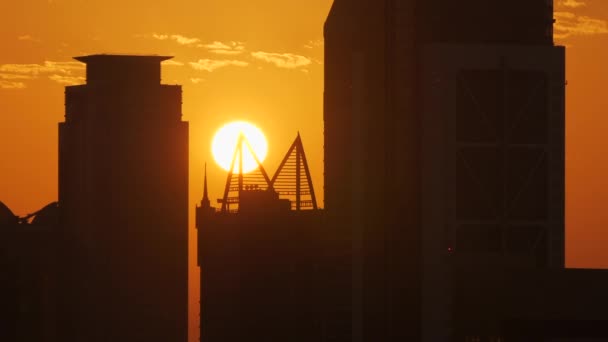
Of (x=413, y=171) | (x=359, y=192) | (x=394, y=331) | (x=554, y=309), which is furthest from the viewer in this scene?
(x=359, y=192)

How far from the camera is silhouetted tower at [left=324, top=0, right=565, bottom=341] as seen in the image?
421 ft

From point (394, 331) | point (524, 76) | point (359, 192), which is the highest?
point (524, 76)

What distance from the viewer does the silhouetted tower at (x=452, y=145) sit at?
5049 inches

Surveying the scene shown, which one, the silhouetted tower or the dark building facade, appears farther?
the silhouetted tower

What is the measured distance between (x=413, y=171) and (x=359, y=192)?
828 inches

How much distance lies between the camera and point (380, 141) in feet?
438

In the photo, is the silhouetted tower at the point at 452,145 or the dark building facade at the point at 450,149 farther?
the silhouetted tower at the point at 452,145

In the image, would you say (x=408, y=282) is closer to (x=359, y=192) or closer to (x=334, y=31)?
(x=359, y=192)

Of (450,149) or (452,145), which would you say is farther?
(452,145)

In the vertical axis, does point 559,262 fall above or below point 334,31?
below

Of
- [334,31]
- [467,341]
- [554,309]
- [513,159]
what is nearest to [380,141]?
[513,159]

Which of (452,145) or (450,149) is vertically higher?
(452,145)

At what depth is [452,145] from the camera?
13612cm

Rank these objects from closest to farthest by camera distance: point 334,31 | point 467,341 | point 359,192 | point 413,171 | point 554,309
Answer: point 554,309
point 467,341
point 413,171
point 359,192
point 334,31
